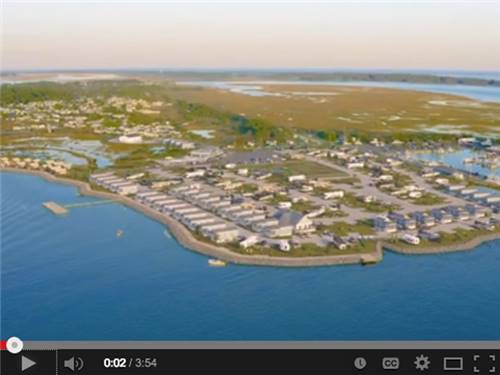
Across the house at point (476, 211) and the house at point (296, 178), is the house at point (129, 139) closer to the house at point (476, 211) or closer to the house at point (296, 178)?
the house at point (296, 178)

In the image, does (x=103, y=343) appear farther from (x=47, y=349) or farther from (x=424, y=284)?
(x=424, y=284)

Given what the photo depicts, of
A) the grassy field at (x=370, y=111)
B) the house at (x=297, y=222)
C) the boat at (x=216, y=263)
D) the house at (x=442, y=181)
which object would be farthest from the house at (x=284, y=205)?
the grassy field at (x=370, y=111)

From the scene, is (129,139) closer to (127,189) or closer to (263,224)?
(127,189)

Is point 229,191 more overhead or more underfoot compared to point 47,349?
more underfoot
